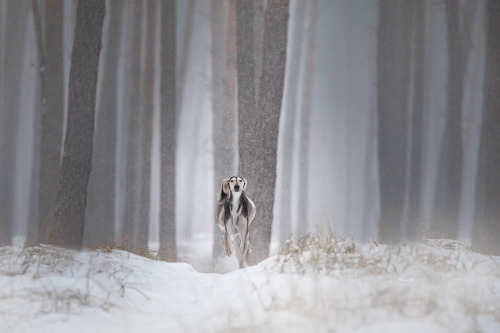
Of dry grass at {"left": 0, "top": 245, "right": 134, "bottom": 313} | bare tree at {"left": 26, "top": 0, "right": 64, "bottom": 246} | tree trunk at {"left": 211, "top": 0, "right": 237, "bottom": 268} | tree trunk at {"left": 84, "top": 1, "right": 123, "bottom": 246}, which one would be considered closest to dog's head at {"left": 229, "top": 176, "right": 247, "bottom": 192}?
dry grass at {"left": 0, "top": 245, "right": 134, "bottom": 313}

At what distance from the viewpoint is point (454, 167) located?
16484 mm

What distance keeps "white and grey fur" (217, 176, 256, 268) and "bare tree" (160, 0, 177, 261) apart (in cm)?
363

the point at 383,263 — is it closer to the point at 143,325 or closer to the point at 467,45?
the point at 143,325

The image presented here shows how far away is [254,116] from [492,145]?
Answer: 6.01 m

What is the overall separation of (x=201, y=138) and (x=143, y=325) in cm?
2463

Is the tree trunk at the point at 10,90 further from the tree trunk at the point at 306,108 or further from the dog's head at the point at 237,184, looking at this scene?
the dog's head at the point at 237,184

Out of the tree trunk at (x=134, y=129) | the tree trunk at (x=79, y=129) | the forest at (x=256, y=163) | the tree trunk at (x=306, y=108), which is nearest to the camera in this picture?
the forest at (x=256, y=163)

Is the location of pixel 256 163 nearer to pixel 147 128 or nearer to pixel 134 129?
pixel 147 128

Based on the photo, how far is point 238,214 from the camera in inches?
346

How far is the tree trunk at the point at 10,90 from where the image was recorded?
19.9m

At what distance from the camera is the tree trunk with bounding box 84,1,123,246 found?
16625mm

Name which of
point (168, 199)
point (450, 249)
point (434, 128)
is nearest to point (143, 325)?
point (450, 249)

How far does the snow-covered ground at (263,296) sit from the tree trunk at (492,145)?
4906mm

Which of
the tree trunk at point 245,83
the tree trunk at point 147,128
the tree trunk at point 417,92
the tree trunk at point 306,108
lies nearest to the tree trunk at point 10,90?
the tree trunk at point 147,128
